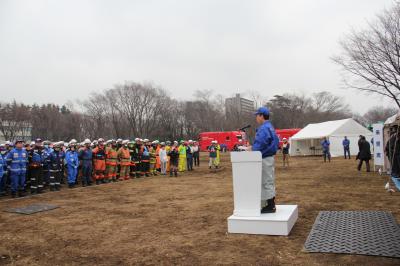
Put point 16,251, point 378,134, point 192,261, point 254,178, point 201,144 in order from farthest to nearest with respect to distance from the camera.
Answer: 1. point 201,144
2. point 378,134
3. point 254,178
4. point 16,251
5. point 192,261

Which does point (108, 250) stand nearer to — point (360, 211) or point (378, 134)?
point (360, 211)

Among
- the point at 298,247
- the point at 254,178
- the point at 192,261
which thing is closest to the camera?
the point at 192,261

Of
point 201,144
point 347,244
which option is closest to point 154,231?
point 347,244

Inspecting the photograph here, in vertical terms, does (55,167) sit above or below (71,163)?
below

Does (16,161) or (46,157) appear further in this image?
(46,157)

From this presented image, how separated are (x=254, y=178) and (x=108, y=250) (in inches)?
109

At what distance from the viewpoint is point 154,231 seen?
A: 643cm

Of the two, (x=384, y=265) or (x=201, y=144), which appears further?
(x=201, y=144)

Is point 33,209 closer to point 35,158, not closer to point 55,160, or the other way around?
point 35,158

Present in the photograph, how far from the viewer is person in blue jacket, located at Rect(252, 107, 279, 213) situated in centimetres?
611

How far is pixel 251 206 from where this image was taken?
19.9ft

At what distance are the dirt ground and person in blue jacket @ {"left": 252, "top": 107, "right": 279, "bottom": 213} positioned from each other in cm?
71

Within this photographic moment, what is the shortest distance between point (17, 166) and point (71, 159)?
8.75ft

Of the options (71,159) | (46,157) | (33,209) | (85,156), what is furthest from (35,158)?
(33,209)
